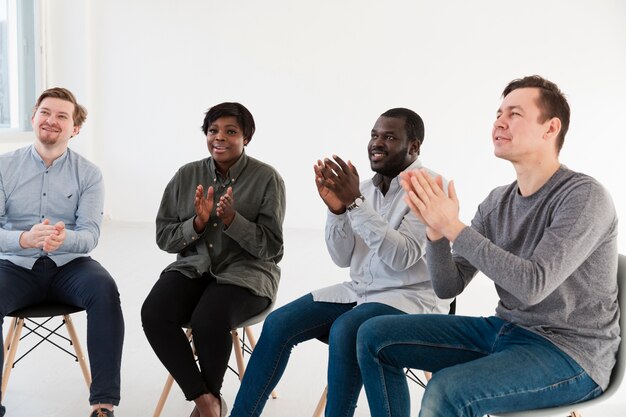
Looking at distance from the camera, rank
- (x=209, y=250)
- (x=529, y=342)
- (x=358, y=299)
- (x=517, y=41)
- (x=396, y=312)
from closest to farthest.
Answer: (x=529, y=342) → (x=396, y=312) → (x=358, y=299) → (x=209, y=250) → (x=517, y=41)

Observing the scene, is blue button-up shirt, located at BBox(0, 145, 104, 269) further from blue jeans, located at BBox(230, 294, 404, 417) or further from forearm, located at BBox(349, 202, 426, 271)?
forearm, located at BBox(349, 202, 426, 271)

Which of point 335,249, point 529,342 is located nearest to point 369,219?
point 335,249

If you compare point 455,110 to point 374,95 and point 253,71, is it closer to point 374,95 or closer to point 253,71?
point 374,95

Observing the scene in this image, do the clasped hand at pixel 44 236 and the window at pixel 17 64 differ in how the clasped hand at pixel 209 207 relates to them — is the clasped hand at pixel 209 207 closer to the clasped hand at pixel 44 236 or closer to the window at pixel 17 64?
the clasped hand at pixel 44 236

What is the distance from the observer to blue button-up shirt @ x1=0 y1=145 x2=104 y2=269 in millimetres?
2830

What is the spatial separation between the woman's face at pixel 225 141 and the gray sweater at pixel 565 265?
3.52 ft

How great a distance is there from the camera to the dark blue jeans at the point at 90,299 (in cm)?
251

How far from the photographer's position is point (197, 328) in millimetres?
2463

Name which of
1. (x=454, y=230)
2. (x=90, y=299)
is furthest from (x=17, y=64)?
(x=454, y=230)

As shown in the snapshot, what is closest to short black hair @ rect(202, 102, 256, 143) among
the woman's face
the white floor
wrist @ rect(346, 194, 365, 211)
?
the woman's face

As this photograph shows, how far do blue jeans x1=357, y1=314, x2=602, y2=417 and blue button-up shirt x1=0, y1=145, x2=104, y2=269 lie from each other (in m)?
1.30

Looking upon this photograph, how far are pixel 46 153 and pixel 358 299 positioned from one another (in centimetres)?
135

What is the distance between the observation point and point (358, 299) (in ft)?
7.93

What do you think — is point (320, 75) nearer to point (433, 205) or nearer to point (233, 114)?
point (233, 114)
